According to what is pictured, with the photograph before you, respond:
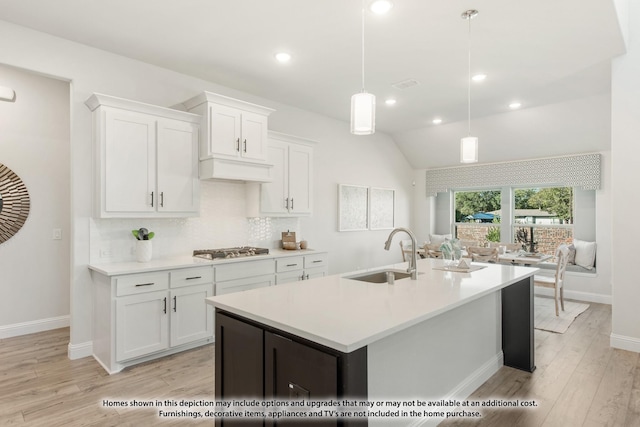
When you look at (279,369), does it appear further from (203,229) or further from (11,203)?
(11,203)

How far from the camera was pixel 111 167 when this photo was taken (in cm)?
326

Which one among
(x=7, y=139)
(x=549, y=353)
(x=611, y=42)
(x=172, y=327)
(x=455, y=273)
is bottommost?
(x=549, y=353)

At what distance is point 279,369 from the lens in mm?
1694

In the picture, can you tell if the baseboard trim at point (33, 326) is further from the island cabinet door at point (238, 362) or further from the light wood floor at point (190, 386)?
the island cabinet door at point (238, 362)

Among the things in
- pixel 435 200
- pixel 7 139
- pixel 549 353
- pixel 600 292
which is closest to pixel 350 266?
pixel 435 200

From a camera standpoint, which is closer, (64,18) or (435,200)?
(64,18)

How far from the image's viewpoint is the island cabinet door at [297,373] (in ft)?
4.79

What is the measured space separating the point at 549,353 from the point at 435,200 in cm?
457

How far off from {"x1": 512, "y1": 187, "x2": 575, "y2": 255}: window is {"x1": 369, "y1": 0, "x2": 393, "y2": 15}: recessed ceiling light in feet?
16.8

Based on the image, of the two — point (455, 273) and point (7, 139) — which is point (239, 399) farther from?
point (7, 139)

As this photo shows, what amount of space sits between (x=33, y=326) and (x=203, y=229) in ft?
7.13

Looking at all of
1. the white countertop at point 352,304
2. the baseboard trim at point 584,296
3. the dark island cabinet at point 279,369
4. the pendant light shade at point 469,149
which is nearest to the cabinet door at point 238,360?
the dark island cabinet at point 279,369

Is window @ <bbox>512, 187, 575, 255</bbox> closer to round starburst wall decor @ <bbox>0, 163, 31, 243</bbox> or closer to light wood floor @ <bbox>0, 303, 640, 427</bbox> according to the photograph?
light wood floor @ <bbox>0, 303, 640, 427</bbox>

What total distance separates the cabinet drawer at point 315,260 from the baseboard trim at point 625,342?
10.5 ft
